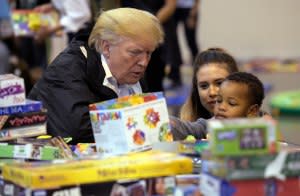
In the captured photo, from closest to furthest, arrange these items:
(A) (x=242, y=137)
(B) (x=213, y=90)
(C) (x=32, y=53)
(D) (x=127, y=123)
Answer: (A) (x=242, y=137) → (D) (x=127, y=123) → (B) (x=213, y=90) → (C) (x=32, y=53)

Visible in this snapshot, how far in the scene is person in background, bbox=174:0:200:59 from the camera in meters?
11.1

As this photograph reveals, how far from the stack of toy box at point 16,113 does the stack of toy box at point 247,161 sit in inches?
41.1

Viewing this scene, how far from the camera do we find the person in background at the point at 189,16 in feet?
36.5

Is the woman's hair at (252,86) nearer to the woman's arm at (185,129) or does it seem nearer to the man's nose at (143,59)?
the woman's arm at (185,129)

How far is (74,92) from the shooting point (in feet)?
13.9

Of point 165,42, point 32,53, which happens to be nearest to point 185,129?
point 165,42

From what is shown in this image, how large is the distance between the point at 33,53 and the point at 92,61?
644 centimetres

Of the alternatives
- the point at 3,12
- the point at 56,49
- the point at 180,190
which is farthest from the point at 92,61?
the point at 56,49

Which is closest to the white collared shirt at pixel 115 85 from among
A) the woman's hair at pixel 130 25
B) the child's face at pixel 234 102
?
the woman's hair at pixel 130 25

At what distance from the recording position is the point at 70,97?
4227mm

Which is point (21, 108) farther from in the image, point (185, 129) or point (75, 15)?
point (75, 15)

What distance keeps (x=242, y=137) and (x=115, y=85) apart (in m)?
1.75

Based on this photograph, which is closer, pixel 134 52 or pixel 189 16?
pixel 134 52

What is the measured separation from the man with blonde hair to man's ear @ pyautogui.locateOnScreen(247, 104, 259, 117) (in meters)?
0.53
